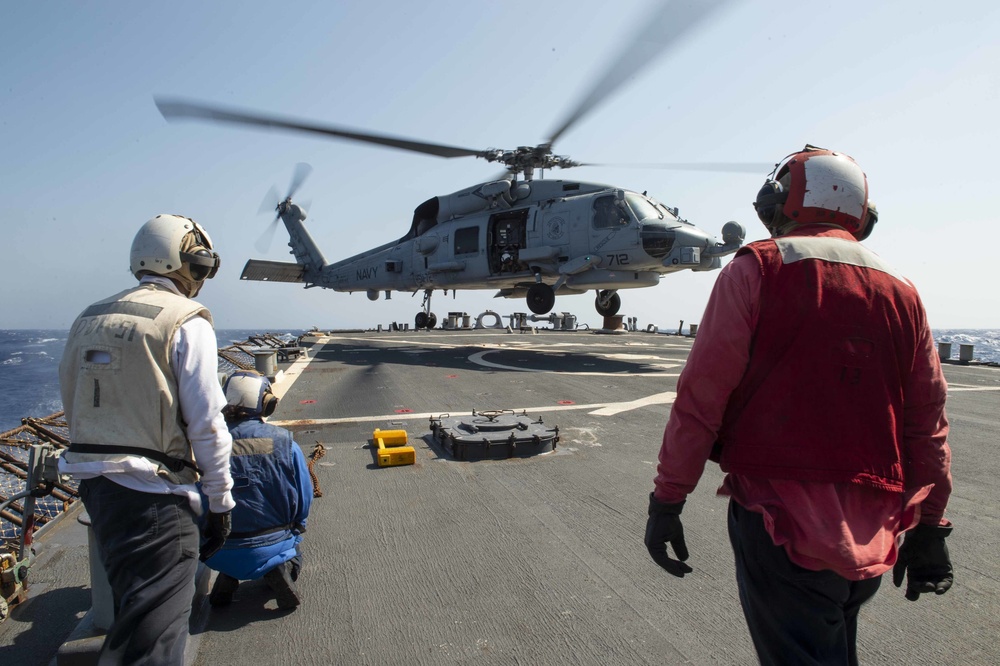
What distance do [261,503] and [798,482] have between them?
2.35 metres

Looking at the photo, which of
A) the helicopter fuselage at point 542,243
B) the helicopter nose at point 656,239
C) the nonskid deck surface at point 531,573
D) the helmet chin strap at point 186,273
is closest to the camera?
the helmet chin strap at point 186,273

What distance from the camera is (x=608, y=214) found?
13359 mm

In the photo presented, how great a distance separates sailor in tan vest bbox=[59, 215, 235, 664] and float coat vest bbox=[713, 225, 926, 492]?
197cm

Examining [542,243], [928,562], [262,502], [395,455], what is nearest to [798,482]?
[928,562]

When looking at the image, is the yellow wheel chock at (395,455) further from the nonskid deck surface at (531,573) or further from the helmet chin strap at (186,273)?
the helmet chin strap at (186,273)

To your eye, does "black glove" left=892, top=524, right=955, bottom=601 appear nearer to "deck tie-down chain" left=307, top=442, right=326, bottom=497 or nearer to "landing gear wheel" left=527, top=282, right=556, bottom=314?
"deck tie-down chain" left=307, top=442, right=326, bottom=497

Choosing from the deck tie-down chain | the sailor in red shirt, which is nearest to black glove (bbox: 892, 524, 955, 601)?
the sailor in red shirt

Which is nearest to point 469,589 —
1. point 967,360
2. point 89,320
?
point 89,320

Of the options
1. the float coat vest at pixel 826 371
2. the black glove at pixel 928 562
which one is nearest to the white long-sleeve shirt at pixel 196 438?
the float coat vest at pixel 826 371

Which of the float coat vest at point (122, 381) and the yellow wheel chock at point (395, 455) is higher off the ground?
the float coat vest at point (122, 381)

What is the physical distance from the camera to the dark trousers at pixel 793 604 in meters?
1.63

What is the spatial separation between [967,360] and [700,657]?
51.6ft

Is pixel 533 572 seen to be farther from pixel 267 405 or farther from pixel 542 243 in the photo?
pixel 542 243

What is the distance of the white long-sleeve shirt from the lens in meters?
1.99
